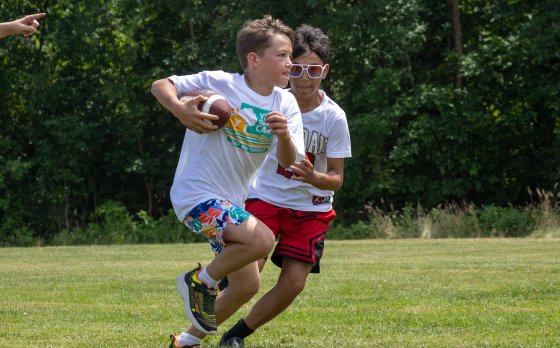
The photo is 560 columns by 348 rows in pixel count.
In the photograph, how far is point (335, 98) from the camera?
2806 cm

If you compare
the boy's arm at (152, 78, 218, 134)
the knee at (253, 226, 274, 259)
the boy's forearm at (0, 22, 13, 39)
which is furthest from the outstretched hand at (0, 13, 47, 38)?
the knee at (253, 226, 274, 259)

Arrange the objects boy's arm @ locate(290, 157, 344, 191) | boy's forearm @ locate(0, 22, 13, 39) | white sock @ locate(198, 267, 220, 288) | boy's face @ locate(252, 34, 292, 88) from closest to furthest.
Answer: white sock @ locate(198, 267, 220, 288)
boy's face @ locate(252, 34, 292, 88)
boy's arm @ locate(290, 157, 344, 191)
boy's forearm @ locate(0, 22, 13, 39)

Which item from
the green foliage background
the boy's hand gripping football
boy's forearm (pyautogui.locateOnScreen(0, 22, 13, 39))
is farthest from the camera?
the green foliage background

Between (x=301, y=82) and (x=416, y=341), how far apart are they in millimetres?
1684

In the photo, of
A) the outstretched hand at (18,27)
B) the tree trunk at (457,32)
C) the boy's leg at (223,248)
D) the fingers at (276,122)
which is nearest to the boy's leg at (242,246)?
the boy's leg at (223,248)

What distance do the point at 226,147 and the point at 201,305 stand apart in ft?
2.68

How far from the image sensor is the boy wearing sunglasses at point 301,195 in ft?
21.2

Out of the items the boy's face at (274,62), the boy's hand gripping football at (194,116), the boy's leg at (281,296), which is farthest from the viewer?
the boy's leg at (281,296)

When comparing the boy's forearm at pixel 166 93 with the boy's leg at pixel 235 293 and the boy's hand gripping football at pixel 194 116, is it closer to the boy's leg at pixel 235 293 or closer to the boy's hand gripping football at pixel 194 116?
the boy's hand gripping football at pixel 194 116

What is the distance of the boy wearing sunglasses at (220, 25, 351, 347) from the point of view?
645 centimetres

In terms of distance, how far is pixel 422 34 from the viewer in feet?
90.2

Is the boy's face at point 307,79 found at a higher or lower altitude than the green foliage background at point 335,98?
higher

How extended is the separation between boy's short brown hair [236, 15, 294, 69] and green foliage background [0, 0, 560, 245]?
20.5 meters

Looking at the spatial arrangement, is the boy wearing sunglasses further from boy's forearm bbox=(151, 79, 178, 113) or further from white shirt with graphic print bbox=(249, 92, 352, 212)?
boy's forearm bbox=(151, 79, 178, 113)
